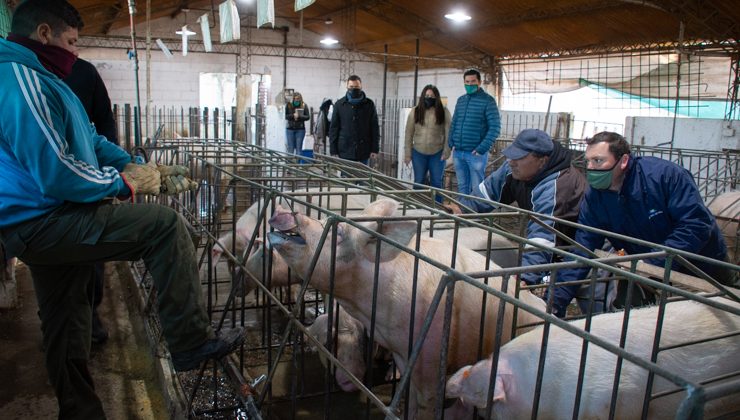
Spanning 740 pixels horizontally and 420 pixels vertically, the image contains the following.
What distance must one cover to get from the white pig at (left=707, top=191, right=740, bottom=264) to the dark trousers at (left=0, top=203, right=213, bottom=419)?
5485mm

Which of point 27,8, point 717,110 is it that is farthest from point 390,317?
point 717,110

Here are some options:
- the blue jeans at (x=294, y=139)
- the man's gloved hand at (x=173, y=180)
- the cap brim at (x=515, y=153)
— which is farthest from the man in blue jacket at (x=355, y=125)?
the man's gloved hand at (x=173, y=180)

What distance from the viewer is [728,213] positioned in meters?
6.25

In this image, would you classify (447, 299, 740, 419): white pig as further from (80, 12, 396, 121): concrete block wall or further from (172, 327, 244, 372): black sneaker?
(80, 12, 396, 121): concrete block wall

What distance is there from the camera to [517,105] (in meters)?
19.2

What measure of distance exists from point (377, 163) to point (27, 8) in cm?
1145

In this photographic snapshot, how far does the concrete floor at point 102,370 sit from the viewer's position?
3.57 m

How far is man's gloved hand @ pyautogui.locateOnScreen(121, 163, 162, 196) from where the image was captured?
2.92 meters

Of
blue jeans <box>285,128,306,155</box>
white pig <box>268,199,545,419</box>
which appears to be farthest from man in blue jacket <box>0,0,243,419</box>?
blue jeans <box>285,128,306,155</box>

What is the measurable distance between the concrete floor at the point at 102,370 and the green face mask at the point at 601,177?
2890mm

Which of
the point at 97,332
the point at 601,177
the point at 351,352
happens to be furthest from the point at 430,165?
the point at 97,332

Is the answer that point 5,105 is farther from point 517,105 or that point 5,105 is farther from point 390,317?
point 517,105

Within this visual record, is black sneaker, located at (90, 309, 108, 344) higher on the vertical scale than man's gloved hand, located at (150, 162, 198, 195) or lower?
lower

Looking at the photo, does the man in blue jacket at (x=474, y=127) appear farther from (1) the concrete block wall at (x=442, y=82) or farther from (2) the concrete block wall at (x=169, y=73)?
(2) the concrete block wall at (x=169, y=73)
